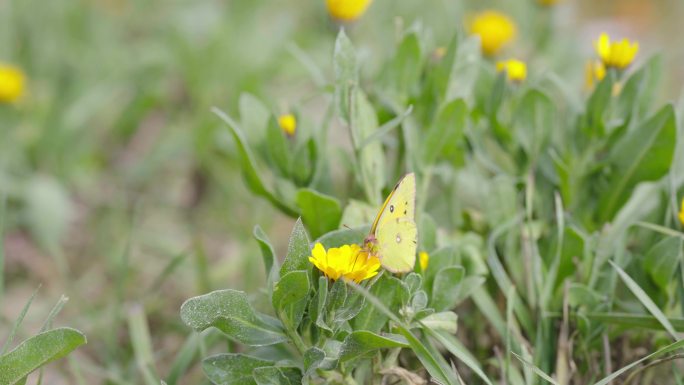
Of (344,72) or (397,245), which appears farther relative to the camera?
(344,72)

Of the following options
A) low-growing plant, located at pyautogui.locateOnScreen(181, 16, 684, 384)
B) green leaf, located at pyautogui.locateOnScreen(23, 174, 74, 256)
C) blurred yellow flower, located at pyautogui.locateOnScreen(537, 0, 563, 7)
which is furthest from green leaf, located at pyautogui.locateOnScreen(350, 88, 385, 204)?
blurred yellow flower, located at pyautogui.locateOnScreen(537, 0, 563, 7)

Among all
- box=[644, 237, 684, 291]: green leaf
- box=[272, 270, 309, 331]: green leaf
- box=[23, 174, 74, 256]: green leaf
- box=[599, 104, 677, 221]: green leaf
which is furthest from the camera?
box=[23, 174, 74, 256]: green leaf

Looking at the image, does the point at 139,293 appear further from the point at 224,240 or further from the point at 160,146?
the point at 160,146

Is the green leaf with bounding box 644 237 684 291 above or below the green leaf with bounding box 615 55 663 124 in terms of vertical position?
below

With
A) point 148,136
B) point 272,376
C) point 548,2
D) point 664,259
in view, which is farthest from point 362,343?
point 148,136

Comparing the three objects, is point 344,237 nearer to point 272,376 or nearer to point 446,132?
point 272,376

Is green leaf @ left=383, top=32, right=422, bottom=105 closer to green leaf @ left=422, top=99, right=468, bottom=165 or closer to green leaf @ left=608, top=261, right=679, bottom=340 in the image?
green leaf @ left=422, top=99, right=468, bottom=165

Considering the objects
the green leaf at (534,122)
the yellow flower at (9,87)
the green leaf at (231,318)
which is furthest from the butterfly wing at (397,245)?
the yellow flower at (9,87)

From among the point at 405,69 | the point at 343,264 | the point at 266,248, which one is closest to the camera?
the point at 343,264
